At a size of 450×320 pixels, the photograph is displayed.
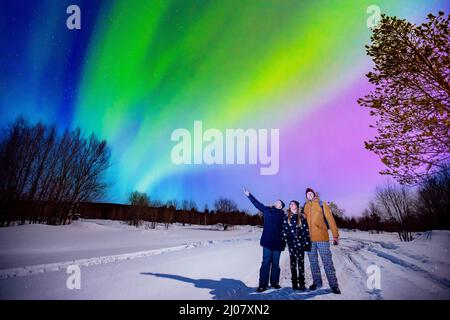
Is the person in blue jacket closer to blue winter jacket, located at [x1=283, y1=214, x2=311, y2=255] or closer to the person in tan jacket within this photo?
blue winter jacket, located at [x1=283, y1=214, x2=311, y2=255]

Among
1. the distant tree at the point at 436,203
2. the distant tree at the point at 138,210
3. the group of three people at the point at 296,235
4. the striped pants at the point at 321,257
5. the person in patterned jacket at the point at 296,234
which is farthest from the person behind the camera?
the distant tree at the point at 138,210

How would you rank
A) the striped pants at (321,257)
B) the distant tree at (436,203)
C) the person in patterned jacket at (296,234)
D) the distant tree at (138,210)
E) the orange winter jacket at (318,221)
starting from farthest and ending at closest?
the distant tree at (138,210)
the distant tree at (436,203)
the person in patterned jacket at (296,234)
the orange winter jacket at (318,221)
the striped pants at (321,257)

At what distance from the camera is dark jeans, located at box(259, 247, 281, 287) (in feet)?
16.6

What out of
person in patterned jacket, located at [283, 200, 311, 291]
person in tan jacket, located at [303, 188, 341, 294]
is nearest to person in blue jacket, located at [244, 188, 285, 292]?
person in patterned jacket, located at [283, 200, 311, 291]

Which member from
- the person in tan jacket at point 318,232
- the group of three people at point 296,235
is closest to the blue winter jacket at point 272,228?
the group of three people at point 296,235

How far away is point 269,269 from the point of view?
5.12m

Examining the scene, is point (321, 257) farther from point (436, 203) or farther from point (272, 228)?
point (436, 203)

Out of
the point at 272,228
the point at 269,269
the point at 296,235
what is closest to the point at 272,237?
the point at 272,228

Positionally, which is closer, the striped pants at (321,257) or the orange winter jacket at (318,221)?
the striped pants at (321,257)

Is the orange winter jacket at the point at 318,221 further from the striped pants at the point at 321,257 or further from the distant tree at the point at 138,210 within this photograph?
the distant tree at the point at 138,210

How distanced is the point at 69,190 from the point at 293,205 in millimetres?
31733

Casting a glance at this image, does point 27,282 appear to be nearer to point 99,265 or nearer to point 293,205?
point 99,265

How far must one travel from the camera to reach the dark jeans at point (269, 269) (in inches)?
199
